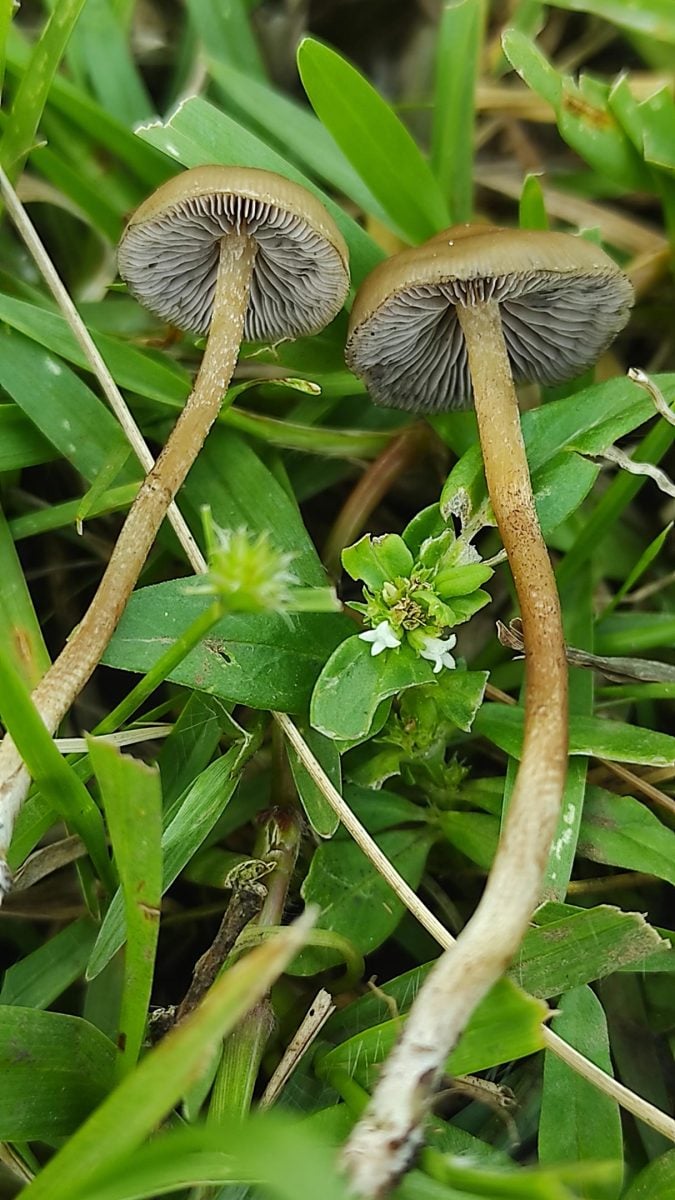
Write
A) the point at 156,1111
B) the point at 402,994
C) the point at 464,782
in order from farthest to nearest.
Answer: the point at 464,782, the point at 402,994, the point at 156,1111

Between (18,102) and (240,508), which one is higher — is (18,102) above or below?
above

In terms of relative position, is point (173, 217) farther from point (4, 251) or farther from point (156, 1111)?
point (156, 1111)

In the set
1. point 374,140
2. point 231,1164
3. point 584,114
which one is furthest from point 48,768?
point 584,114

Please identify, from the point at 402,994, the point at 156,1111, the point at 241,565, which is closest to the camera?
the point at 156,1111

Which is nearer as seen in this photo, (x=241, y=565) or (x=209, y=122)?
(x=241, y=565)

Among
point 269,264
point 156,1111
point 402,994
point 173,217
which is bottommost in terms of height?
point 156,1111

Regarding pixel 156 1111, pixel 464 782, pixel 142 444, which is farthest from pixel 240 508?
pixel 156 1111

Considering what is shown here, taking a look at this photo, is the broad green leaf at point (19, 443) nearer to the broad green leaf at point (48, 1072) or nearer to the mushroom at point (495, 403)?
the mushroom at point (495, 403)
